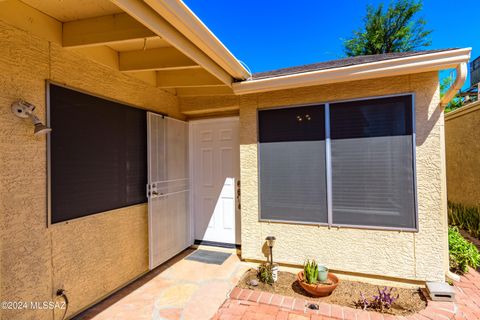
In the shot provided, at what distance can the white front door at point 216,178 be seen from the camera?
5547mm

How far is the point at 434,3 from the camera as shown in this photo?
462 inches

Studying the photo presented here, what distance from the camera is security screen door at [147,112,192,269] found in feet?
14.6

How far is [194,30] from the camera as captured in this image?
2.60 metres

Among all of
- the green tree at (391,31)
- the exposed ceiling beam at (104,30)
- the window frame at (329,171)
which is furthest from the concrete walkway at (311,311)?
the green tree at (391,31)

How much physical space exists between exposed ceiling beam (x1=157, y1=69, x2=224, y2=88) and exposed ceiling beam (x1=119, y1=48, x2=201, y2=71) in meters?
0.70

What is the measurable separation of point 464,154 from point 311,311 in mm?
7142

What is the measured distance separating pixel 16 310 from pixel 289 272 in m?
3.73

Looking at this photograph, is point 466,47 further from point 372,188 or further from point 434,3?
point 434,3

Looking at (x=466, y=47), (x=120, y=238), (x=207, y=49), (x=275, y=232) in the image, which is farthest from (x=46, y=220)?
(x=466, y=47)

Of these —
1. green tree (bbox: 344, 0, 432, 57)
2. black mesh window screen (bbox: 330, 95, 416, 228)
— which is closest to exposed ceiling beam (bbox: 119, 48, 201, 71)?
black mesh window screen (bbox: 330, 95, 416, 228)

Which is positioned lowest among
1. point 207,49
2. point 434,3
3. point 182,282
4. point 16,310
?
point 182,282

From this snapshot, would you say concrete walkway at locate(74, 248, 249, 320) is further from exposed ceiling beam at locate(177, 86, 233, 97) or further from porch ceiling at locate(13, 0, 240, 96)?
exposed ceiling beam at locate(177, 86, 233, 97)

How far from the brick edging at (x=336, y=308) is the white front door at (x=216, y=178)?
200 centimetres

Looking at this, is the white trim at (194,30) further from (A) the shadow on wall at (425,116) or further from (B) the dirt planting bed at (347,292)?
(B) the dirt planting bed at (347,292)
